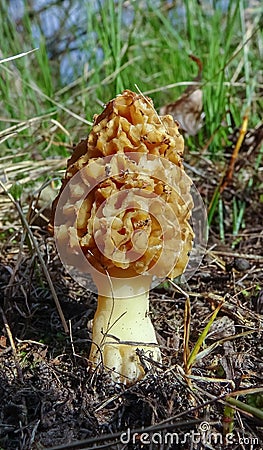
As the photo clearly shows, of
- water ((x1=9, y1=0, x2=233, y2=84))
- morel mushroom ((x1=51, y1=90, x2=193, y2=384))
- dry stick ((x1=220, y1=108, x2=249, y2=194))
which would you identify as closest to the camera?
morel mushroom ((x1=51, y1=90, x2=193, y2=384))

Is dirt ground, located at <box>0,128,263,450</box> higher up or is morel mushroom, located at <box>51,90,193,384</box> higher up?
morel mushroom, located at <box>51,90,193,384</box>

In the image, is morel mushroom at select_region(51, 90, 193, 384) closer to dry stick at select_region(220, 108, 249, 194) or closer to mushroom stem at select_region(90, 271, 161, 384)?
mushroom stem at select_region(90, 271, 161, 384)

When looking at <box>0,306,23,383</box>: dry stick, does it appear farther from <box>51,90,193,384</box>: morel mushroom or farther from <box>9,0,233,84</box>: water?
<box>9,0,233,84</box>: water

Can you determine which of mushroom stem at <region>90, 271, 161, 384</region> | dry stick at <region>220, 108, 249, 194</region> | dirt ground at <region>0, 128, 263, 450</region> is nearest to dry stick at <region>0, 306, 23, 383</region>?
dirt ground at <region>0, 128, 263, 450</region>

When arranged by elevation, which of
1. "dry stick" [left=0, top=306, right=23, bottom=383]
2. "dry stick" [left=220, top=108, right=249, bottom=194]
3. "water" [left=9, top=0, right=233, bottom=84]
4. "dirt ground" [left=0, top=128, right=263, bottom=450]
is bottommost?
"dirt ground" [left=0, top=128, right=263, bottom=450]

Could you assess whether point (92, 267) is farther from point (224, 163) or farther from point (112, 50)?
point (112, 50)

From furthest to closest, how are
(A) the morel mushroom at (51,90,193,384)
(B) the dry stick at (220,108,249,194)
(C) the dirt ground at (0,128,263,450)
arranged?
(B) the dry stick at (220,108,249,194)
(A) the morel mushroom at (51,90,193,384)
(C) the dirt ground at (0,128,263,450)

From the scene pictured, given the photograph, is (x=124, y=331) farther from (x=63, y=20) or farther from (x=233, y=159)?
(x=63, y=20)

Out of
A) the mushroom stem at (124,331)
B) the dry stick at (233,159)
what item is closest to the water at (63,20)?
the dry stick at (233,159)

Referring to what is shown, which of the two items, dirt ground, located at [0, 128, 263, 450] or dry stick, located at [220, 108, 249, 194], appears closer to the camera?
dirt ground, located at [0, 128, 263, 450]
